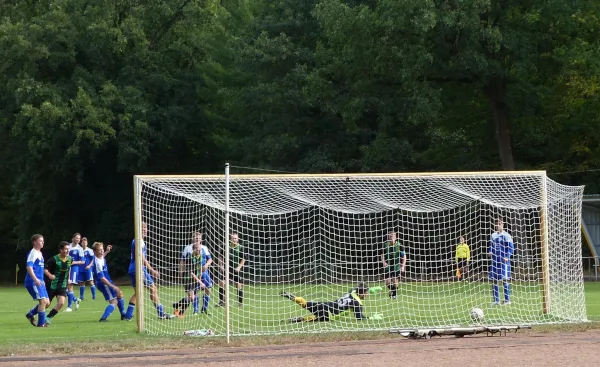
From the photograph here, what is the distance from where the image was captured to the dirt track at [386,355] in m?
12.7

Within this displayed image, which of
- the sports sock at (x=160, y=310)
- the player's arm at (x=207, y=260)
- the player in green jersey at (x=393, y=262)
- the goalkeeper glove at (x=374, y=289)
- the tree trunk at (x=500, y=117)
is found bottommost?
the sports sock at (x=160, y=310)

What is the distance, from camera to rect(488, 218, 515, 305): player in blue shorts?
777 inches

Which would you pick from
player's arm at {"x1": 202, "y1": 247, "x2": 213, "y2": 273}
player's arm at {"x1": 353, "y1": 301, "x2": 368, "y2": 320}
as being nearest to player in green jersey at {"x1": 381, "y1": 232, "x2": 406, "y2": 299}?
player's arm at {"x1": 353, "y1": 301, "x2": 368, "y2": 320}

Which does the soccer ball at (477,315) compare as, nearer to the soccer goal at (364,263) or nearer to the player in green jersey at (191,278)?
the soccer goal at (364,263)

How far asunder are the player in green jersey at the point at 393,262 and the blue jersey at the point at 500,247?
1.74 m

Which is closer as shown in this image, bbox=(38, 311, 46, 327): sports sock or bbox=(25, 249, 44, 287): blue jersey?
bbox=(25, 249, 44, 287): blue jersey

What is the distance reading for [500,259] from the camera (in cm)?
1997

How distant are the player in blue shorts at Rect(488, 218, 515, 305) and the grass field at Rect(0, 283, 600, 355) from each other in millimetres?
292

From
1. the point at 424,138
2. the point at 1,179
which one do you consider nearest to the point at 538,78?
the point at 424,138

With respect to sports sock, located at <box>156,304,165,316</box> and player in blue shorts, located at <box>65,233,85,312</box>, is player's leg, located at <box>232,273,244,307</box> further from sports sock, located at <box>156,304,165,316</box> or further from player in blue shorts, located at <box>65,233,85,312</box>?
player in blue shorts, located at <box>65,233,85,312</box>

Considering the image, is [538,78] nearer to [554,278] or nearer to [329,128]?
[329,128]

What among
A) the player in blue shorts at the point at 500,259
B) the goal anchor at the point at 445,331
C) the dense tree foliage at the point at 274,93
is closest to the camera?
the goal anchor at the point at 445,331

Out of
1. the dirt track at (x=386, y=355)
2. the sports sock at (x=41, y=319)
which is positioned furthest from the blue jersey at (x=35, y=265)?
the dirt track at (x=386, y=355)

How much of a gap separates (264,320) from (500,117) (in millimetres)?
22513
